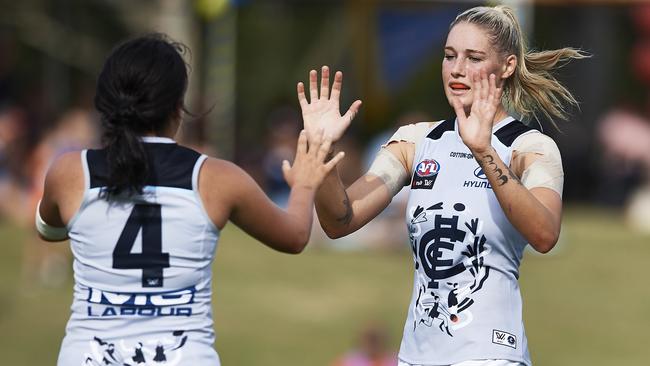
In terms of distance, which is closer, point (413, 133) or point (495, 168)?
point (495, 168)

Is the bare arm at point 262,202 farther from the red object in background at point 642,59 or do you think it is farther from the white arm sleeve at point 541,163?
the red object in background at point 642,59

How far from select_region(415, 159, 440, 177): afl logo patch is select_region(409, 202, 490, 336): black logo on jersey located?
0.15 m

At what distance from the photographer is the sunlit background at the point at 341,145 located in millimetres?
11578

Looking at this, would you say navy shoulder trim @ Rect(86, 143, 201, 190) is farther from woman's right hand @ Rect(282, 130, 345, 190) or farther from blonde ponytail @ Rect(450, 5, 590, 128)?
blonde ponytail @ Rect(450, 5, 590, 128)

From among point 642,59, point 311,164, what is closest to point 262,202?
point 311,164

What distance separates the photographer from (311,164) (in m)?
4.15

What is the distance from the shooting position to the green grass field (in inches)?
437

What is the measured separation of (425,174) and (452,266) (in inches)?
14.7

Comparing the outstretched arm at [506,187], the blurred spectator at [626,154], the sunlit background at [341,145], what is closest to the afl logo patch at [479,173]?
the outstretched arm at [506,187]

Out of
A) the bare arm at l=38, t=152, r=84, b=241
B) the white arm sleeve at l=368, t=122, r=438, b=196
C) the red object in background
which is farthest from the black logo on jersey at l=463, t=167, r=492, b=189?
the red object in background

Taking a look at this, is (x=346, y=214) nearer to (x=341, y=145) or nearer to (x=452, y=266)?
(x=452, y=266)

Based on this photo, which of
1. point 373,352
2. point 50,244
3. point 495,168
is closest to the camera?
point 495,168

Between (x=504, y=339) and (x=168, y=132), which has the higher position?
(x=168, y=132)

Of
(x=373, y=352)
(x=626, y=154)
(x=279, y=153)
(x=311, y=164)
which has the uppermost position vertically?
(x=626, y=154)
